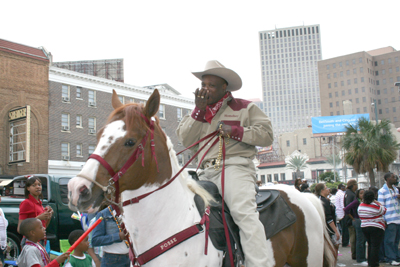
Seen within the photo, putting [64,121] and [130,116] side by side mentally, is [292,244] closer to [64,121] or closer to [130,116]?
[130,116]

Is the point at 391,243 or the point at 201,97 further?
the point at 391,243

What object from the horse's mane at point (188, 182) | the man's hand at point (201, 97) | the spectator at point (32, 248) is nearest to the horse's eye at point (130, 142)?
the horse's mane at point (188, 182)

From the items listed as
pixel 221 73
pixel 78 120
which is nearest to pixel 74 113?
pixel 78 120

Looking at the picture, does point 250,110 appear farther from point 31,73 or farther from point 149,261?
point 31,73

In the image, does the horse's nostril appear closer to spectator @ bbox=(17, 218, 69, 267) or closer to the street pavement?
spectator @ bbox=(17, 218, 69, 267)

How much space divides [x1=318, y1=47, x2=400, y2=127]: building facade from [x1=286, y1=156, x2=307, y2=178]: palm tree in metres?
48.0

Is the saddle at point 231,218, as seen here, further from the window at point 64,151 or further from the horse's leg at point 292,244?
the window at point 64,151

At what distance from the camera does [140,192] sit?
2803 mm

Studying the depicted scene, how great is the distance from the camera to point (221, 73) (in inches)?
142

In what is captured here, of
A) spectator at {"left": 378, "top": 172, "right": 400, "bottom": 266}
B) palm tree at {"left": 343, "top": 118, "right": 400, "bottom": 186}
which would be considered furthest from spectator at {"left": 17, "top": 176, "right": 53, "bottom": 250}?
palm tree at {"left": 343, "top": 118, "right": 400, "bottom": 186}

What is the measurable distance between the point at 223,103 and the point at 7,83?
107 feet

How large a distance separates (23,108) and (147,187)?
3047 cm

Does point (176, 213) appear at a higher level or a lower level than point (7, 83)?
lower

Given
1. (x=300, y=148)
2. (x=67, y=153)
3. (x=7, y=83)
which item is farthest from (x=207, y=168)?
(x=300, y=148)
